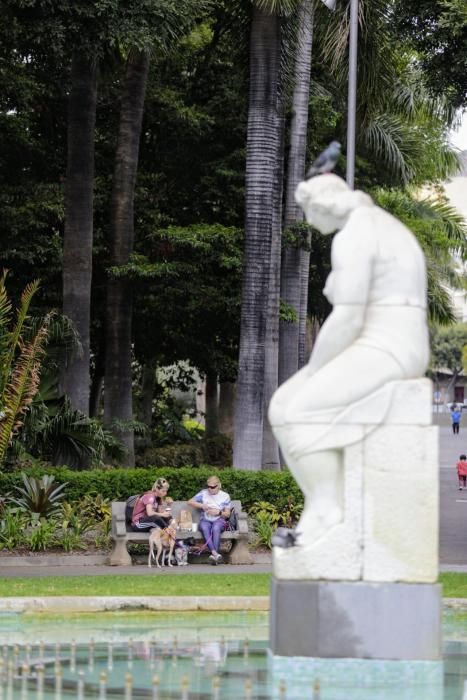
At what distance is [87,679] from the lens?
9.41 meters

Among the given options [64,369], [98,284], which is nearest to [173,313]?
[98,284]

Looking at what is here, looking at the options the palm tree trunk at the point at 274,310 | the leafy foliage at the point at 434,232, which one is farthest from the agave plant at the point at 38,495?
the leafy foliage at the point at 434,232

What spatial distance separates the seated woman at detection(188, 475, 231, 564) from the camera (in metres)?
19.2

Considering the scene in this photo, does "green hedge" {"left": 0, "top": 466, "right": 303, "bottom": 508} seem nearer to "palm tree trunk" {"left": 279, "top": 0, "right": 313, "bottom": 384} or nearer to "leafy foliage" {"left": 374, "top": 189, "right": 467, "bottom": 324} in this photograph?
"palm tree trunk" {"left": 279, "top": 0, "right": 313, "bottom": 384}

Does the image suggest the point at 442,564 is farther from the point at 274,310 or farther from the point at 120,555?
the point at 274,310

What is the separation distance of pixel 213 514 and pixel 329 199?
32.6 ft

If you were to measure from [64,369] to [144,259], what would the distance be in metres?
3.00

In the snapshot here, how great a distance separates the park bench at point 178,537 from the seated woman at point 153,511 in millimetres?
123

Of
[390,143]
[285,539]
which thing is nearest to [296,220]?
[390,143]

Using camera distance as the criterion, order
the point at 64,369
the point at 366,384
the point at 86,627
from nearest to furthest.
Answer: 1. the point at 366,384
2. the point at 86,627
3. the point at 64,369

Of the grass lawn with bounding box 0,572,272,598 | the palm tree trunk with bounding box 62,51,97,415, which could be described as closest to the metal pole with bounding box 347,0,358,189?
the palm tree trunk with bounding box 62,51,97,415

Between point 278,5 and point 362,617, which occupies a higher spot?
point 278,5

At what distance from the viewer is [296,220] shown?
1175 inches

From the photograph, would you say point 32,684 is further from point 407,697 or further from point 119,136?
point 119,136
